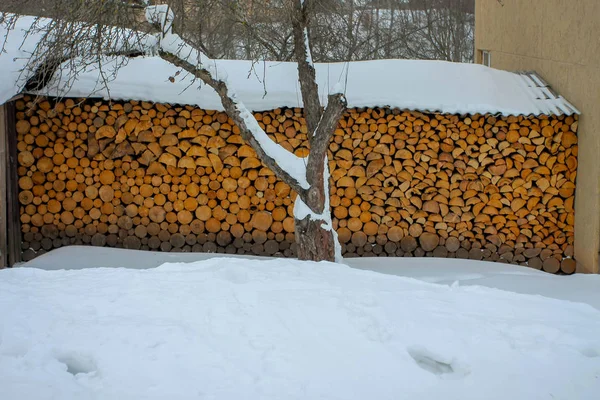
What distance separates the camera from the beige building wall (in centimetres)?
597

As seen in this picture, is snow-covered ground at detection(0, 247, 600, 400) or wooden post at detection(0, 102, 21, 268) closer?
snow-covered ground at detection(0, 247, 600, 400)

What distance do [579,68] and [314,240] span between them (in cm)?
298

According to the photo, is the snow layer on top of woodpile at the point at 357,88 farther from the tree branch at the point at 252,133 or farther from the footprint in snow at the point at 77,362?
the footprint in snow at the point at 77,362

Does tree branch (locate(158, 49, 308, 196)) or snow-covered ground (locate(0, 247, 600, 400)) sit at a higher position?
tree branch (locate(158, 49, 308, 196))

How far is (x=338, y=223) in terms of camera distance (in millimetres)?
6594

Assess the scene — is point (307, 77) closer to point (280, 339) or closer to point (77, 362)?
point (280, 339)

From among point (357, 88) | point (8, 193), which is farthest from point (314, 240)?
point (8, 193)

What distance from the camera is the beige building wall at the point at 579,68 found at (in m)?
5.97

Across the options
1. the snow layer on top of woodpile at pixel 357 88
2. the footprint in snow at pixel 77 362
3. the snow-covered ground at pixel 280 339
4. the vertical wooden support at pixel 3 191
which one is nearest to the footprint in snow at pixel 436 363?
the snow-covered ground at pixel 280 339

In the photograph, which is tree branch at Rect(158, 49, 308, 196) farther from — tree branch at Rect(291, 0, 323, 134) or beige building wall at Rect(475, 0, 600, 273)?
beige building wall at Rect(475, 0, 600, 273)

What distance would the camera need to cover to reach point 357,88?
637 cm

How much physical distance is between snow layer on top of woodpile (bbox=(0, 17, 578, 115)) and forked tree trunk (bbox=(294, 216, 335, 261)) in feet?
4.47

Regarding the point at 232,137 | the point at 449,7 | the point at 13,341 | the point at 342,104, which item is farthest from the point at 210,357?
the point at 449,7

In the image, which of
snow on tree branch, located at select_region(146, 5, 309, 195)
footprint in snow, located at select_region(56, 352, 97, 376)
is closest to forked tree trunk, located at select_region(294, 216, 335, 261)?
snow on tree branch, located at select_region(146, 5, 309, 195)
